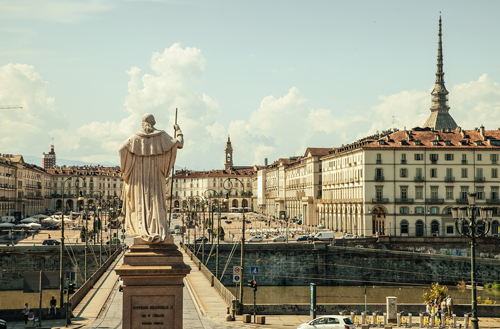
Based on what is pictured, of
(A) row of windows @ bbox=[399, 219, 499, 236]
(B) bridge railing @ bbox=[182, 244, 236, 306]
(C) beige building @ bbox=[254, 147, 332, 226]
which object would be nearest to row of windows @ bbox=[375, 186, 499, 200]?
(A) row of windows @ bbox=[399, 219, 499, 236]

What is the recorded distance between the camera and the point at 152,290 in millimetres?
16609

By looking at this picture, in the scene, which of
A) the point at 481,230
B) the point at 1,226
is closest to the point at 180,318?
the point at 481,230

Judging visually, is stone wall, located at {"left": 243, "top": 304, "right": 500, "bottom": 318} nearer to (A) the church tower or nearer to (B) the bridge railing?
(B) the bridge railing

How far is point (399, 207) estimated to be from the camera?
10488 cm

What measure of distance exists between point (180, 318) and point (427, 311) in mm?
27145

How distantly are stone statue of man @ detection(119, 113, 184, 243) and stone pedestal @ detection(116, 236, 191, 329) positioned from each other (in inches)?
38.1

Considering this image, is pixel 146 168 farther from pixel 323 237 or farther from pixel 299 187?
pixel 299 187

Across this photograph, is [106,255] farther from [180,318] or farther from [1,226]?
[180,318]

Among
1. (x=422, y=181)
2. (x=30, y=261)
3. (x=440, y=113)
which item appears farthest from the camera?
(x=440, y=113)

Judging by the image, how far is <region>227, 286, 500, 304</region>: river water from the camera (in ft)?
241

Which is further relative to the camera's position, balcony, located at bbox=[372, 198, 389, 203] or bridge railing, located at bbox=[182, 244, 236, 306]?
balcony, located at bbox=[372, 198, 389, 203]

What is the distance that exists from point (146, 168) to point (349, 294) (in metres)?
67.4

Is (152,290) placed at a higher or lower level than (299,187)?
lower

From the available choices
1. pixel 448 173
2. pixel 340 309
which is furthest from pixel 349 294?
pixel 340 309
